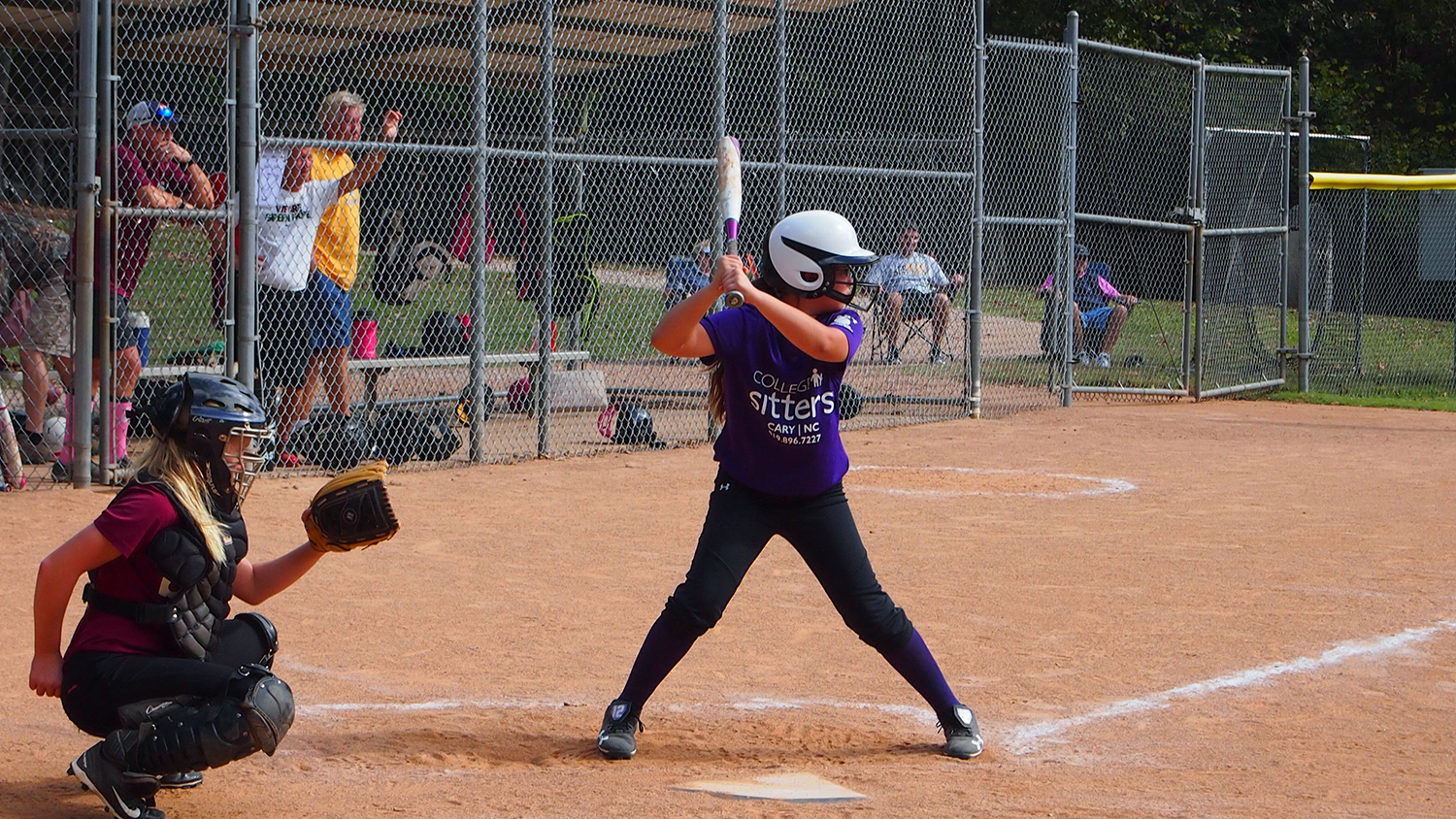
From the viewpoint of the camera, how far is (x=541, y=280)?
10953mm

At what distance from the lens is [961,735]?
443cm

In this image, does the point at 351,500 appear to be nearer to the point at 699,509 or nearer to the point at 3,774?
the point at 3,774

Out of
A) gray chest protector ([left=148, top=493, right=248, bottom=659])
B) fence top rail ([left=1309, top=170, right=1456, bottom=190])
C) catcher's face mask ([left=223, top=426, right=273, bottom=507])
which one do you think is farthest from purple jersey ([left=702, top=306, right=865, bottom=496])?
fence top rail ([left=1309, top=170, right=1456, bottom=190])

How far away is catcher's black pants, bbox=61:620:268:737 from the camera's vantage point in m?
3.69

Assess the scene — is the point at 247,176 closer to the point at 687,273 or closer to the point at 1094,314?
the point at 687,273

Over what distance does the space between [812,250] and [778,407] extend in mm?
→ 465

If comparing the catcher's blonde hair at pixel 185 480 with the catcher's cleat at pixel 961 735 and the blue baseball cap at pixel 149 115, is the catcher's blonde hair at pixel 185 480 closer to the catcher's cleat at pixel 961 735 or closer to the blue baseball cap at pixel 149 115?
the catcher's cleat at pixel 961 735

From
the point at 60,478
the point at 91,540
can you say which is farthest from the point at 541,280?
the point at 91,540

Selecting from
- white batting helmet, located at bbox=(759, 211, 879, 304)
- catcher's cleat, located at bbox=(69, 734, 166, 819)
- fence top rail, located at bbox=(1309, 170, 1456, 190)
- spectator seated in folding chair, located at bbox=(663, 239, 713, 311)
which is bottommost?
catcher's cleat, located at bbox=(69, 734, 166, 819)

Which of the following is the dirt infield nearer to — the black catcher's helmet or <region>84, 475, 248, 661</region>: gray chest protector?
<region>84, 475, 248, 661</region>: gray chest protector

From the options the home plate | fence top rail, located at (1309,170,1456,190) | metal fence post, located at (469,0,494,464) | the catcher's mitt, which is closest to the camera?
the catcher's mitt

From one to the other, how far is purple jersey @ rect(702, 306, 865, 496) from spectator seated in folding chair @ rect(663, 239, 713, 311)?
7.46m

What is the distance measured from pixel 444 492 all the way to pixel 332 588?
2543mm

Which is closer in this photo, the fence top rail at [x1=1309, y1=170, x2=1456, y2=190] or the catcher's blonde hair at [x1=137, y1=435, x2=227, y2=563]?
the catcher's blonde hair at [x1=137, y1=435, x2=227, y2=563]
